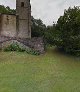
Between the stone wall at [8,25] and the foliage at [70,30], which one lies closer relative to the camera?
the stone wall at [8,25]

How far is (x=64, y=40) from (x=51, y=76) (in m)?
23.8

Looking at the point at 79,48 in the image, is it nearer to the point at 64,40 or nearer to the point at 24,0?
the point at 64,40

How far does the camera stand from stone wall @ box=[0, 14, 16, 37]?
36688mm

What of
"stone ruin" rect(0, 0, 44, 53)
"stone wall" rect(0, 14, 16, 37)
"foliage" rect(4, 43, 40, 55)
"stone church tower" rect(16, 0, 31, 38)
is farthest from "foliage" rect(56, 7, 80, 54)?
"stone wall" rect(0, 14, 16, 37)

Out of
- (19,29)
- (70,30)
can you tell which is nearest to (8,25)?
(19,29)

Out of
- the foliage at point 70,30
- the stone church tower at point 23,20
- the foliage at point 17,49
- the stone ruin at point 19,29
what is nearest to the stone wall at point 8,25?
the stone ruin at point 19,29

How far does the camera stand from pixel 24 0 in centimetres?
3959

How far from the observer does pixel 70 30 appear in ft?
133

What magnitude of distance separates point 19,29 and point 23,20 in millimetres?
1505

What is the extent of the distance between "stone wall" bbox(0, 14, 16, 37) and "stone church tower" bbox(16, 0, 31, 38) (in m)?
0.83

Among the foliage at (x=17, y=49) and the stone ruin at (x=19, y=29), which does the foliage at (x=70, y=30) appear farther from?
the foliage at (x=17, y=49)

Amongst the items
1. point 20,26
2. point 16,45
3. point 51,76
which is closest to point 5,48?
point 16,45

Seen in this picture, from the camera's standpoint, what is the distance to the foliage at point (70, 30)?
125 feet

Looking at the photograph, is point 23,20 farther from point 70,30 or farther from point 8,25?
point 70,30
